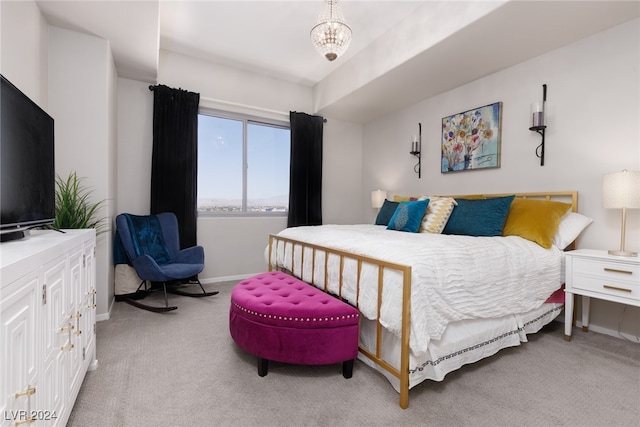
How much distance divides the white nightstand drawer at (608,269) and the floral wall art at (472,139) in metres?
1.28

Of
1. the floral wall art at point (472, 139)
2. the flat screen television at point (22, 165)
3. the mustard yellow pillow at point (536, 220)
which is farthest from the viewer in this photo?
the floral wall art at point (472, 139)

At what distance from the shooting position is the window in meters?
4.03

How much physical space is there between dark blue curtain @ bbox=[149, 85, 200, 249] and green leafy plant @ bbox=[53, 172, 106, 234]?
0.90 meters

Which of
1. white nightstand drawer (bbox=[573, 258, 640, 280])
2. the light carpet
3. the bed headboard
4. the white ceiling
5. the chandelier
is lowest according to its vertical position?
the light carpet

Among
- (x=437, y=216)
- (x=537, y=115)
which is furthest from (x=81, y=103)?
(x=537, y=115)

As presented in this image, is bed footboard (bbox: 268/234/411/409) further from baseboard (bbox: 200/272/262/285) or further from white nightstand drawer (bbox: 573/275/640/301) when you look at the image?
baseboard (bbox: 200/272/262/285)

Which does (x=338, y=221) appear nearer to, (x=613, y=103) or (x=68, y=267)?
(x=613, y=103)

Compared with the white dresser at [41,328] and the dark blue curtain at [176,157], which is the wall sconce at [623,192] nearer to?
the white dresser at [41,328]

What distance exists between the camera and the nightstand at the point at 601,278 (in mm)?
1974

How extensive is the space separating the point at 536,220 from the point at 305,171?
286 cm

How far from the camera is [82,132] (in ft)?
8.54

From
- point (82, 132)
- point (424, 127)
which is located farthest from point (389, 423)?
point (424, 127)

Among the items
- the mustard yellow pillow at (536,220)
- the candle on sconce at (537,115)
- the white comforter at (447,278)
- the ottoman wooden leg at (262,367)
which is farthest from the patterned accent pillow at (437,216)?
the ottoman wooden leg at (262,367)

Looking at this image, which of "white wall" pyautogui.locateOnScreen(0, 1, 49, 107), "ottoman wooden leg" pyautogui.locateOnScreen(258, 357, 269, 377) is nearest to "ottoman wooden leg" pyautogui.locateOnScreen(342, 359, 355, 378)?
"ottoman wooden leg" pyautogui.locateOnScreen(258, 357, 269, 377)
